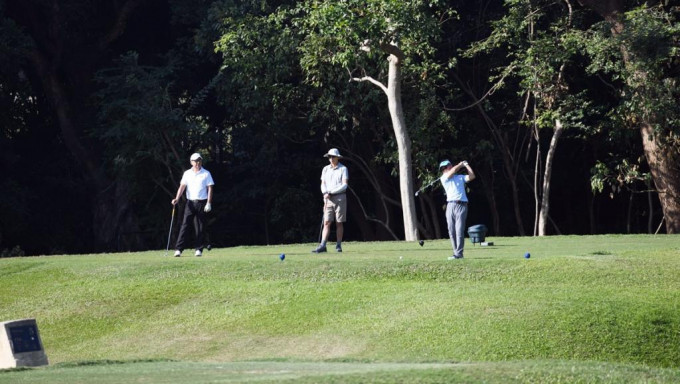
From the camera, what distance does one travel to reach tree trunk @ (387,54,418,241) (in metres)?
33.2

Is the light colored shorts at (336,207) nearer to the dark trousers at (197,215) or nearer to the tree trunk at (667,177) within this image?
the dark trousers at (197,215)

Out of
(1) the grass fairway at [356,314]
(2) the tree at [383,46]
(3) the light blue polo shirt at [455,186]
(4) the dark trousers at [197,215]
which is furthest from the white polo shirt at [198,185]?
(2) the tree at [383,46]

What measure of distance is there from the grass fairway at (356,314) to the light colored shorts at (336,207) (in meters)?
0.95

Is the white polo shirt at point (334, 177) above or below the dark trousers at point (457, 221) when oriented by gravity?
above

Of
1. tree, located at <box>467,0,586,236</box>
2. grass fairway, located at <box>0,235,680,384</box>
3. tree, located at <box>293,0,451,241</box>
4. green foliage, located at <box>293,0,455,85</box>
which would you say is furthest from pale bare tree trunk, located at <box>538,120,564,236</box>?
grass fairway, located at <box>0,235,680,384</box>

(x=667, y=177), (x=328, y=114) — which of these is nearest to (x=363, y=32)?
(x=328, y=114)

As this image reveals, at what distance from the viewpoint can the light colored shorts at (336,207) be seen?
77.5ft

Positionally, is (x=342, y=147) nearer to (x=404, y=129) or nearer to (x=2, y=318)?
(x=404, y=129)

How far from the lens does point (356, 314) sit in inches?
714

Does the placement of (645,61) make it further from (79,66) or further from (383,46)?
(79,66)

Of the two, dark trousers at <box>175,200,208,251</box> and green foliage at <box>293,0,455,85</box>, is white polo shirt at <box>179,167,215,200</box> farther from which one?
green foliage at <box>293,0,455,85</box>

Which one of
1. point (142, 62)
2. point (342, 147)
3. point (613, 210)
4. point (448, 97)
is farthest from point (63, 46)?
point (613, 210)

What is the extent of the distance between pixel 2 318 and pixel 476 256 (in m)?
8.43

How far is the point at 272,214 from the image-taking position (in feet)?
130
